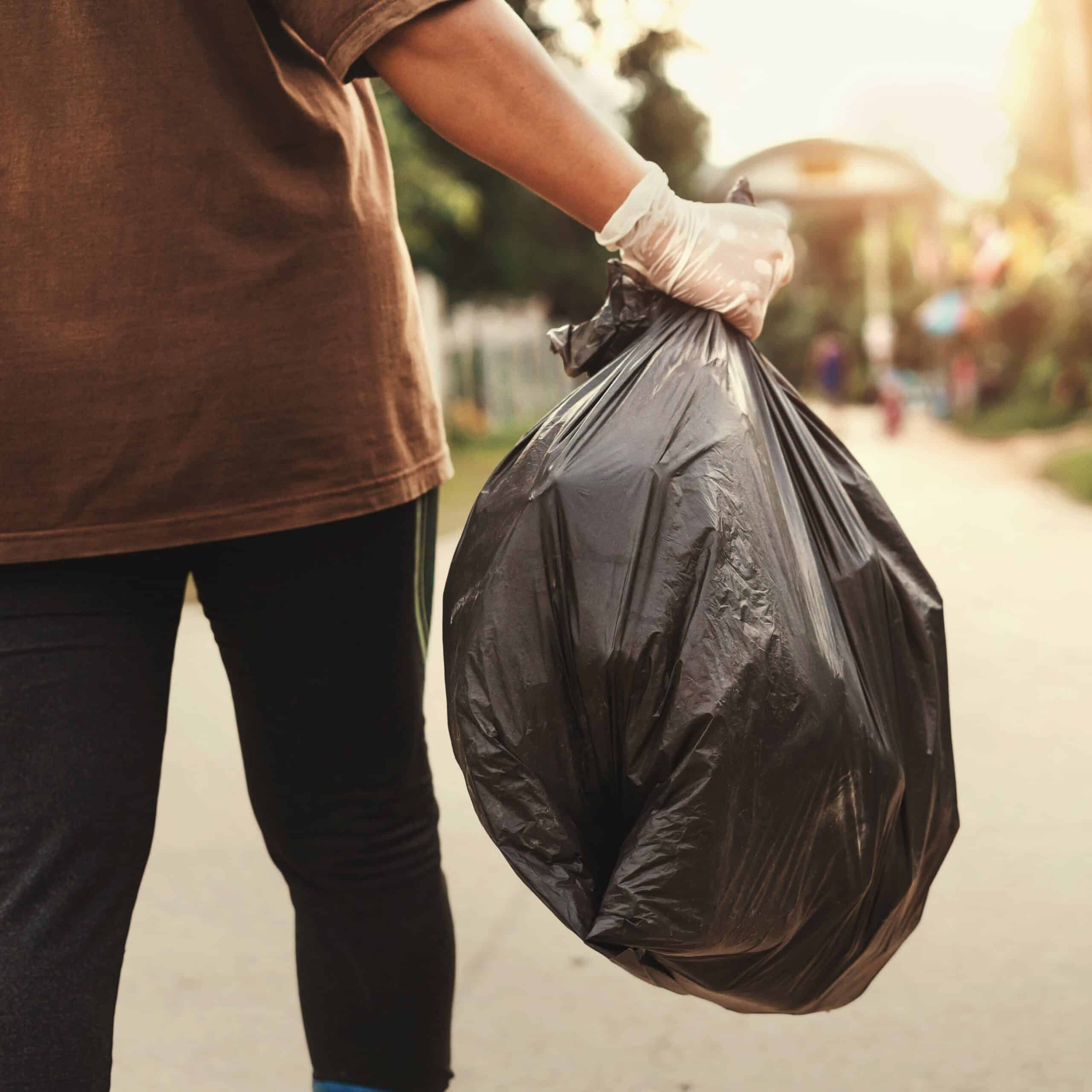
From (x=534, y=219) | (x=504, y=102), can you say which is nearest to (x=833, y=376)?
(x=534, y=219)

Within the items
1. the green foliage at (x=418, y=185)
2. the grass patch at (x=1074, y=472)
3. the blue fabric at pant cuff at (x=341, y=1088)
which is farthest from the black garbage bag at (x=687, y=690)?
the green foliage at (x=418, y=185)

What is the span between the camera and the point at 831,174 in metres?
20.2

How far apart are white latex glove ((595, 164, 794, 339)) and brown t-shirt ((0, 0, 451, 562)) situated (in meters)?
A: 0.29

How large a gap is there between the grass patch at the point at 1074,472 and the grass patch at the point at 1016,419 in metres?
2.58

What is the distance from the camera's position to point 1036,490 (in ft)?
30.7

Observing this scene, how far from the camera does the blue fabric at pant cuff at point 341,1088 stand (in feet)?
5.69

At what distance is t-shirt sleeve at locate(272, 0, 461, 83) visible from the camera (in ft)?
Answer: 4.06

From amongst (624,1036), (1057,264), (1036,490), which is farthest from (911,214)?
(624,1036)

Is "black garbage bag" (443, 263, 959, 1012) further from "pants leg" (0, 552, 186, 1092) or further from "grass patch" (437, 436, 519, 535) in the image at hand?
"grass patch" (437, 436, 519, 535)

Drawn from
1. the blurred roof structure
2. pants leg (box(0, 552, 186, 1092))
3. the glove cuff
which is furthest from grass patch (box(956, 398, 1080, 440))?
pants leg (box(0, 552, 186, 1092))

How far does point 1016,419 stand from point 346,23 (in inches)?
537

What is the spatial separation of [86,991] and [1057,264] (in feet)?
35.0

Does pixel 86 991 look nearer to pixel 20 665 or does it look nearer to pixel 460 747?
pixel 20 665

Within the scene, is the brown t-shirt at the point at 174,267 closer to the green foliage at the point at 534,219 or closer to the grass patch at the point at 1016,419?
the grass patch at the point at 1016,419
